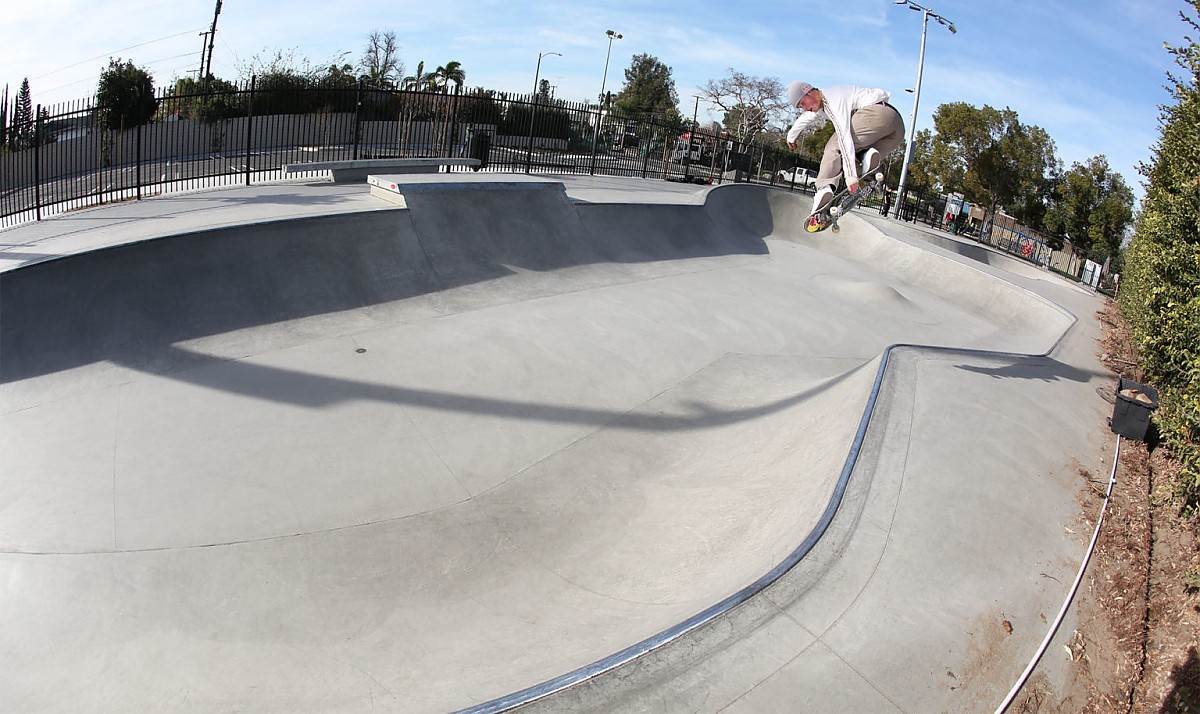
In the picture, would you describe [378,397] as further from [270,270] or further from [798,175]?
[798,175]

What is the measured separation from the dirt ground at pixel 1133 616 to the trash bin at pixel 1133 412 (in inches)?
49.8

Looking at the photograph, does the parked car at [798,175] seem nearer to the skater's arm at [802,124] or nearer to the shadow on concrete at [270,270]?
the shadow on concrete at [270,270]

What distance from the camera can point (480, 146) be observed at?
19281mm

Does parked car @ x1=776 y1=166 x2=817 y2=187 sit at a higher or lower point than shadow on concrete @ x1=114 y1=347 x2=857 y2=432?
higher

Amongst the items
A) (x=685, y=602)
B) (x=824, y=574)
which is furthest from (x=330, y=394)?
(x=824, y=574)

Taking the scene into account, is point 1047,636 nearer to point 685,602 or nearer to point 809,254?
point 685,602

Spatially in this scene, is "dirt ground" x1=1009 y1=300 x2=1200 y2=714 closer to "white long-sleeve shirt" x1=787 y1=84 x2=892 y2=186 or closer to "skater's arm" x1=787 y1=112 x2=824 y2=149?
"white long-sleeve shirt" x1=787 y1=84 x2=892 y2=186

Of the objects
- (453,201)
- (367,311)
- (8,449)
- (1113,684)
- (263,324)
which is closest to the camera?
(1113,684)

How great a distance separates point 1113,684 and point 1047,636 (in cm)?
43

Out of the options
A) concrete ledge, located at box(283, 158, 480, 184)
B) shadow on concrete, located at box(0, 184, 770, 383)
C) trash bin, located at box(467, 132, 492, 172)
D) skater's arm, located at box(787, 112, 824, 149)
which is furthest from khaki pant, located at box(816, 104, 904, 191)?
trash bin, located at box(467, 132, 492, 172)

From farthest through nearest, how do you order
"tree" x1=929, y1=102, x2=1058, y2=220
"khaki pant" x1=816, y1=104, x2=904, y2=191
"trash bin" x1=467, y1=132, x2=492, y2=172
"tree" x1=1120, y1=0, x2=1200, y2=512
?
"tree" x1=929, y1=102, x2=1058, y2=220 < "trash bin" x1=467, y1=132, x2=492, y2=172 < "khaki pant" x1=816, y1=104, x2=904, y2=191 < "tree" x1=1120, y1=0, x2=1200, y2=512

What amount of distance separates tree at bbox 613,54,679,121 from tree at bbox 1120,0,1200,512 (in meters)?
77.7

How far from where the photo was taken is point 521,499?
656 cm

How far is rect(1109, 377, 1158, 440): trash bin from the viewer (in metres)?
7.95
